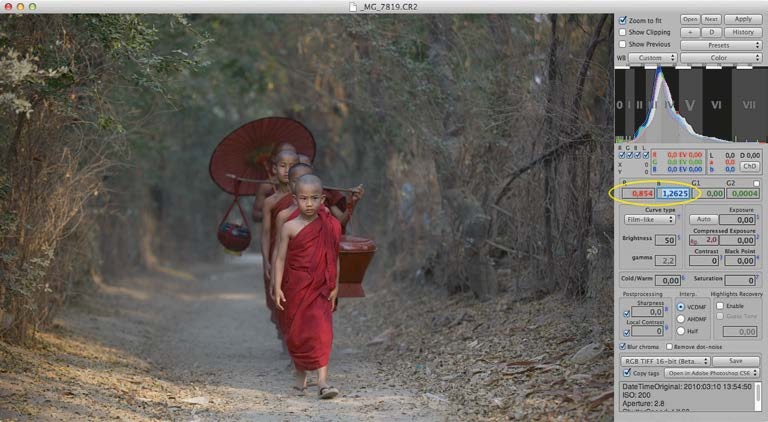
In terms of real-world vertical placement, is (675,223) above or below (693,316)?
above

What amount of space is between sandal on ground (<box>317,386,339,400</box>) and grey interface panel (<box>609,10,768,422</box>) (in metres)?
2.61

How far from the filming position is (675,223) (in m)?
5.20

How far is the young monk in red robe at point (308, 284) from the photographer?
24.5ft

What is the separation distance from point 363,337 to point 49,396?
5477 millimetres

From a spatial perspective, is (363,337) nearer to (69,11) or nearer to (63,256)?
(63,256)

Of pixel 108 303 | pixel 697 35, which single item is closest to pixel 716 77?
pixel 697 35

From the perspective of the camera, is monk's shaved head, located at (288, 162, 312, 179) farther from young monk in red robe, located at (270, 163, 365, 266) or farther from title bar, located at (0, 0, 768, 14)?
title bar, located at (0, 0, 768, 14)

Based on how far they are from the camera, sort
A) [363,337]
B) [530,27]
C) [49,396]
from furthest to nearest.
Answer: [363,337]
[530,27]
[49,396]

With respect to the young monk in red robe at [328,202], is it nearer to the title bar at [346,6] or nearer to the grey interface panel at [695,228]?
the title bar at [346,6]

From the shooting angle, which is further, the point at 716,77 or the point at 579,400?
the point at 579,400

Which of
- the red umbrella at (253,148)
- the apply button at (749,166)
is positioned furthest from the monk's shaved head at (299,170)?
the apply button at (749,166)

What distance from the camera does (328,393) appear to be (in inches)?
286

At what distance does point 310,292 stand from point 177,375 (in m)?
2.16

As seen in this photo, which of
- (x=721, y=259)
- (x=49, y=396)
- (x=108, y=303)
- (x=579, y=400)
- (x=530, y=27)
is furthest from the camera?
(x=108, y=303)
